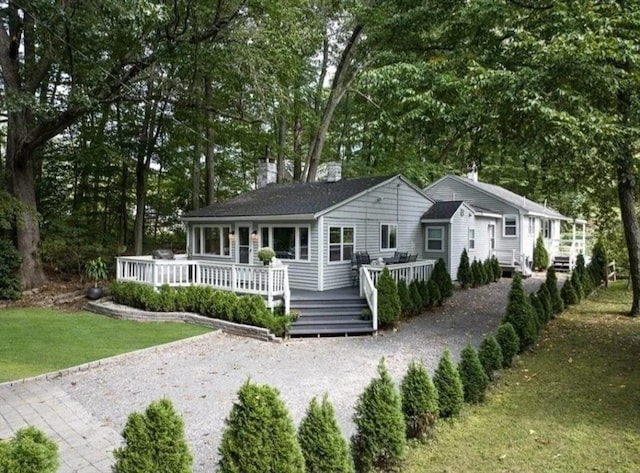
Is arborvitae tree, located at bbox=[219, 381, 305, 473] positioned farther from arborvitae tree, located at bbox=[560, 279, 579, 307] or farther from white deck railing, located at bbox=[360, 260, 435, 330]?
arborvitae tree, located at bbox=[560, 279, 579, 307]

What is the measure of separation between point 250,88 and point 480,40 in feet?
22.2

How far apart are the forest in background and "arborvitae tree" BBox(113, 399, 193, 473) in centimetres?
779

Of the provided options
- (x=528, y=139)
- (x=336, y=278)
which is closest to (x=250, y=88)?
(x=336, y=278)

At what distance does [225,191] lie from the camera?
25281 mm

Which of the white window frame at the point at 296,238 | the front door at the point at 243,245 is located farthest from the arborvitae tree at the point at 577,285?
the front door at the point at 243,245

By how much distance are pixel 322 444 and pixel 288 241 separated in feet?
32.5

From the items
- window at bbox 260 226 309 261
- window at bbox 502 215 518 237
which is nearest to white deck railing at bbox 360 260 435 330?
window at bbox 260 226 309 261

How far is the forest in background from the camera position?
27.7 ft

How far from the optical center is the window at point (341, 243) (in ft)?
42.2

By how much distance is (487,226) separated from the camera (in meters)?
19.9

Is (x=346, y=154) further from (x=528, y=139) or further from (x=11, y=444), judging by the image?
(x=11, y=444)

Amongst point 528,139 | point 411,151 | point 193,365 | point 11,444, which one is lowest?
point 193,365

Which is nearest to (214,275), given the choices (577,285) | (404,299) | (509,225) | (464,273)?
(404,299)

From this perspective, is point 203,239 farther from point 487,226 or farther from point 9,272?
point 487,226
